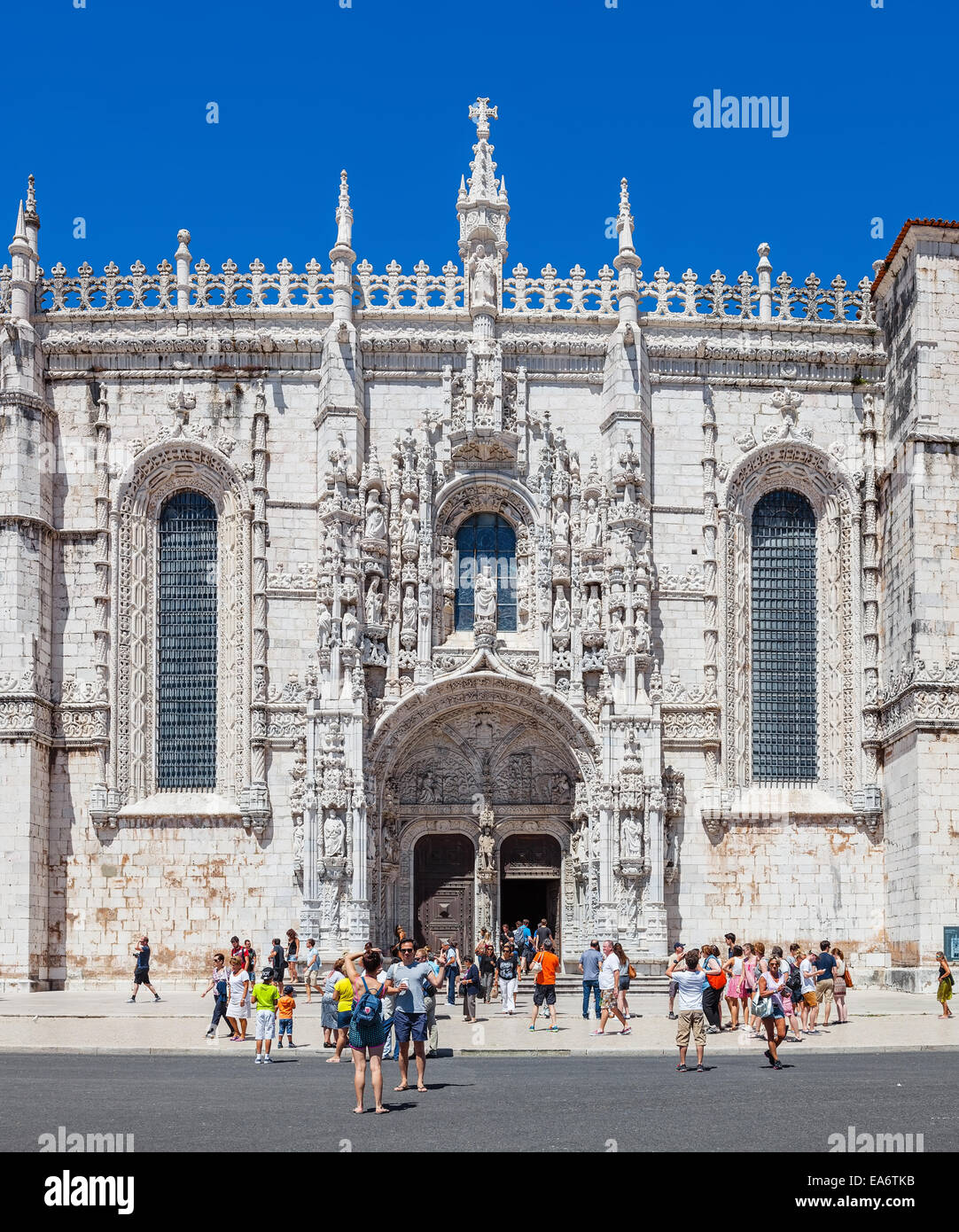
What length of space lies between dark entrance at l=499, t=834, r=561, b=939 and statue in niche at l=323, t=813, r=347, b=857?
4504 mm

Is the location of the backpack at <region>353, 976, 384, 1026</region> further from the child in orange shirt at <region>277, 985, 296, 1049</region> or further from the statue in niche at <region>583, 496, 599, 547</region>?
the statue in niche at <region>583, 496, 599, 547</region>

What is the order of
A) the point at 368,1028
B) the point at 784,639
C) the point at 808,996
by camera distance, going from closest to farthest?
the point at 368,1028 → the point at 808,996 → the point at 784,639

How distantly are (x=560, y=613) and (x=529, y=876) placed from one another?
6162 mm

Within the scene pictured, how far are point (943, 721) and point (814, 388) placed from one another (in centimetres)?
889

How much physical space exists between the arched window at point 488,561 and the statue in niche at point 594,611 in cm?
187

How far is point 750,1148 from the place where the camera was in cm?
1568

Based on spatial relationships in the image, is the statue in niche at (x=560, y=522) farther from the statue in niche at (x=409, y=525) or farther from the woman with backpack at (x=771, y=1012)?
the woman with backpack at (x=771, y=1012)

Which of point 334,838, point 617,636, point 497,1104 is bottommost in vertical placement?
point 497,1104

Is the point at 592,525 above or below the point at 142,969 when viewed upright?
above

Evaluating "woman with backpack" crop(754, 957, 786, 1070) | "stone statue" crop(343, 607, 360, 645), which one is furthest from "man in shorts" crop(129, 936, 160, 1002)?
"woman with backpack" crop(754, 957, 786, 1070)

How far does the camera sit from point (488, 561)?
4044 cm

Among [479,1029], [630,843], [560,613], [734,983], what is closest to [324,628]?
[560,613]

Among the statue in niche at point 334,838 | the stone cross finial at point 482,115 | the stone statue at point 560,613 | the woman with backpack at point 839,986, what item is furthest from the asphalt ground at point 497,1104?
the stone cross finial at point 482,115

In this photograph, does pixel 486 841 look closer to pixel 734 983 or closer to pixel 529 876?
pixel 529 876
